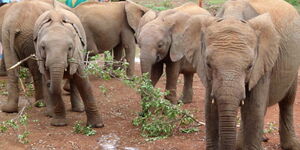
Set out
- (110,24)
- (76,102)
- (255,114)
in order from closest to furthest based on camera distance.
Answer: (255,114) < (76,102) < (110,24)

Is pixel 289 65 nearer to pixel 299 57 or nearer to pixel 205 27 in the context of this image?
pixel 299 57

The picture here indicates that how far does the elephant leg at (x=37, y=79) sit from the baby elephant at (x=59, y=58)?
0.53m

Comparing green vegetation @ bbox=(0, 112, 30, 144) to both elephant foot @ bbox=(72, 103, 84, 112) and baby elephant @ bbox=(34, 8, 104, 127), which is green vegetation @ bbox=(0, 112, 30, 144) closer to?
baby elephant @ bbox=(34, 8, 104, 127)

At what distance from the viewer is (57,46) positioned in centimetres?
637

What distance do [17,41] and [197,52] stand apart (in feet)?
11.6

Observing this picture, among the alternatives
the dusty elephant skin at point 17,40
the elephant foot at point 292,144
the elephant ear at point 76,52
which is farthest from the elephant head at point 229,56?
the dusty elephant skin at point 17,40

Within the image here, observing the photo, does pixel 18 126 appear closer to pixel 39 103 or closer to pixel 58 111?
pixel 58 111

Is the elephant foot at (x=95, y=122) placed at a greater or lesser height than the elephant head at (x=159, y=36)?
lesser

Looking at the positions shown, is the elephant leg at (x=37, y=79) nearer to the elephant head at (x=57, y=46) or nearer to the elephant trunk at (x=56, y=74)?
the elephant head at (x=57, y=46)

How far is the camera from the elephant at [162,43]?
746 centimetres

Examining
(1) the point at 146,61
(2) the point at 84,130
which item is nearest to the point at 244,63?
(2) the point at 84,130

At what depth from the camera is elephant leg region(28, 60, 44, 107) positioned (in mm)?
7598

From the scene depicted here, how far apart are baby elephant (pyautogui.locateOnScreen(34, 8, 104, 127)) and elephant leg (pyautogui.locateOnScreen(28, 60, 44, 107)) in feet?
1.75

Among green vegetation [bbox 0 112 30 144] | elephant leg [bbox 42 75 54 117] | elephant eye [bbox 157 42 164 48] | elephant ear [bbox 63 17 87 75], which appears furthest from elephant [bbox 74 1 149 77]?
green vegetation [bbox 0 112 30 144]
